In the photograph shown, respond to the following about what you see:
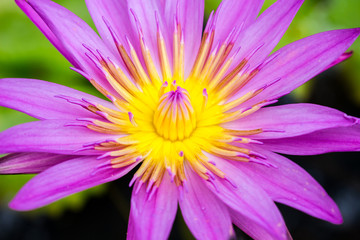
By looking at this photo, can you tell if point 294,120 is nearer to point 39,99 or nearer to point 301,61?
point 301,61

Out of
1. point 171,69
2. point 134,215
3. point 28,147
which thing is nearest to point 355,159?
point 171,69

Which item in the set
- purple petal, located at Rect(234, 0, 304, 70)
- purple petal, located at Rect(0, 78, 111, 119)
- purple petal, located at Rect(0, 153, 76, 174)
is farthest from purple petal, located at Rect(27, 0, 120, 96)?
purple petal, located at Rect(234, 0, 304, 70)

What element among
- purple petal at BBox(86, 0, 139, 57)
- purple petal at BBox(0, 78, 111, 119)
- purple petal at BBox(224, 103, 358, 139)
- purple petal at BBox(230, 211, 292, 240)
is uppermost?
purple petal at BBox(86, 0, 139, 57)

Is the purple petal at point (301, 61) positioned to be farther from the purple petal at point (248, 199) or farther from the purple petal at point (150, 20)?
the purple petal at point (150, 20)

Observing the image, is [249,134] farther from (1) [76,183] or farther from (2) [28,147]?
(2) [28,147]

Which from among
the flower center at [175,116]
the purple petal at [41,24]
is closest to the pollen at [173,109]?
the flower center at [175,116]

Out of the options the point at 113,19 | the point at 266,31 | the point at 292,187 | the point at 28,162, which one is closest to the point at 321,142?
the point at 292,187

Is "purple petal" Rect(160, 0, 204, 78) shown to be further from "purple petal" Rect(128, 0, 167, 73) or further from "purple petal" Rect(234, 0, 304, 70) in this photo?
"purple petal" Rect(234, 0, 304, 70)
